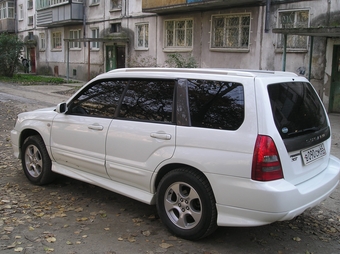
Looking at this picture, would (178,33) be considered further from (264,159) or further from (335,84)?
(264,159)

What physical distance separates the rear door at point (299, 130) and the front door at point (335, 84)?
30.4ft

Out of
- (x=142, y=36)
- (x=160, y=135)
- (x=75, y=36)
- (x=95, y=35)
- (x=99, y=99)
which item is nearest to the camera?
(x=160, y=135)

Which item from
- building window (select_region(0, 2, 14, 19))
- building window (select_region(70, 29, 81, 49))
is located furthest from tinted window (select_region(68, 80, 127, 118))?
building window (select_region(0, 2, 14, 19))

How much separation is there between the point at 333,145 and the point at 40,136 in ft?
19.2

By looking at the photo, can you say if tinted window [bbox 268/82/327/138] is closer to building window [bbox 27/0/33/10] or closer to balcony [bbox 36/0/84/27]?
balcony [bbox 36/0/84/27]

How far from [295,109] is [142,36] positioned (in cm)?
1770

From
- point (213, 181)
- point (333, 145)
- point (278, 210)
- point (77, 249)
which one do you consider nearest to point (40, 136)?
point (77, 249)

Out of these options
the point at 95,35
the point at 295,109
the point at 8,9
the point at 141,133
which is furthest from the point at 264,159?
the point at 8,9

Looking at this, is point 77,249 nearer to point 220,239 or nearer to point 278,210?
point 220,239

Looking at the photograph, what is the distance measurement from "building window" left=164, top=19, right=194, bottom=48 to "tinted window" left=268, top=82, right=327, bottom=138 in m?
13.9

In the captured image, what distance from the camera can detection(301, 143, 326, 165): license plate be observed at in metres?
3.43

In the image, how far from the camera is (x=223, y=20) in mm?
15680

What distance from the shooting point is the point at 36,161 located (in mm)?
5125

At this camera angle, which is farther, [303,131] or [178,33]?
[178,33]
